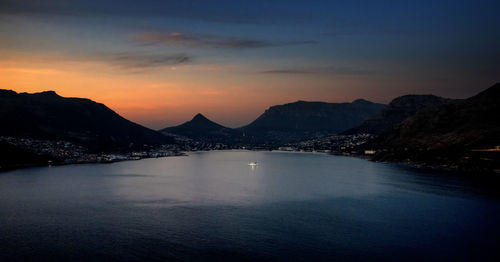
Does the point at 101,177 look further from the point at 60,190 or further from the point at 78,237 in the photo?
the point at 78,237

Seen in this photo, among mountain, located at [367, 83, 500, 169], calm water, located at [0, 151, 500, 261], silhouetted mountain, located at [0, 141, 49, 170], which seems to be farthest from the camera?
silhouetted mountain, located at [0, 141, 49, 170]

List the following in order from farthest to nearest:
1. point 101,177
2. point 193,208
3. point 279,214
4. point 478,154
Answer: point 478,154 < point 101,177 < point 193,208 < point 279,214

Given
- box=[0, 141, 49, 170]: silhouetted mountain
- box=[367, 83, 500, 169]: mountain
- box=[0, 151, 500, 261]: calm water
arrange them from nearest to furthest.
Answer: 1. box=[0, 151, 500, 261]: calm water
2. box=[367, 83, 500, 169]: mountain
3. box=[0, 141, 49, 170]: silhouetted mountain

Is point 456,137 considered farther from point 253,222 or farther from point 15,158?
point 15,158

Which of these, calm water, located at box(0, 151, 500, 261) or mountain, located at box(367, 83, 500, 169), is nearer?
calm water, located at box(0, 151, 500, 261)

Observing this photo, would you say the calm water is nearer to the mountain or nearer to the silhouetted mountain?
the mountain

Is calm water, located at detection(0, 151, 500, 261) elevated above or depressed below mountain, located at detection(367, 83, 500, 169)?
below

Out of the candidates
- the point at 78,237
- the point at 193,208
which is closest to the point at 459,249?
the point at 193,208

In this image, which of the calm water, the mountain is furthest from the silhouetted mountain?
the mountain
